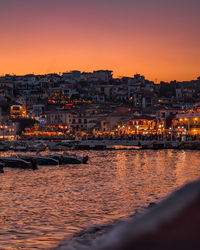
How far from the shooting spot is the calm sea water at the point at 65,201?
38.5 ft

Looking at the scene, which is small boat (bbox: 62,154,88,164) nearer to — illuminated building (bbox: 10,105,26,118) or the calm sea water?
the calm sea water

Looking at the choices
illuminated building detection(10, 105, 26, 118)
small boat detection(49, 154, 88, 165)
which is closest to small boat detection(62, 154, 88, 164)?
small boat detection(49, 154, 88, 165)

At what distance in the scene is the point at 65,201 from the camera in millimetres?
17109

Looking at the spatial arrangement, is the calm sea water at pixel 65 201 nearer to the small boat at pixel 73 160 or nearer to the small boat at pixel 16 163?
the small boat at pixel 16 163

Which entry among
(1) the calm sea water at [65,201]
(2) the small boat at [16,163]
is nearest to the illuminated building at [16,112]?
(2) the small boat at [16,163]

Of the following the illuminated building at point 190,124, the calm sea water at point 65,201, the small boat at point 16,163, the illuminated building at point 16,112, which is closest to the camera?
the calm sea water at point 65,201

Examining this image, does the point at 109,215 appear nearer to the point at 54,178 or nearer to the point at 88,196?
the point at 88,196

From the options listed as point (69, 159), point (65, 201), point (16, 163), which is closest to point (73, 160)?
point (69, 159)

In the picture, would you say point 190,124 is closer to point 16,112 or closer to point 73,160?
point 73,160

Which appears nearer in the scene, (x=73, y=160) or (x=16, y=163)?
(x=16, y=163)

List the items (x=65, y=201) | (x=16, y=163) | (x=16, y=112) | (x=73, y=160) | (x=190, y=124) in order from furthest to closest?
(x=16, y=112)
(x=190, y=124)
(x=73, y=160)
(x=16, y=163)
(x=65, y=201)

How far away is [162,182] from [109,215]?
400 inches

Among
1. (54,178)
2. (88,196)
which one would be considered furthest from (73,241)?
(54,178)

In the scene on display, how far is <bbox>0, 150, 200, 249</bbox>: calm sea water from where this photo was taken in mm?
11727
